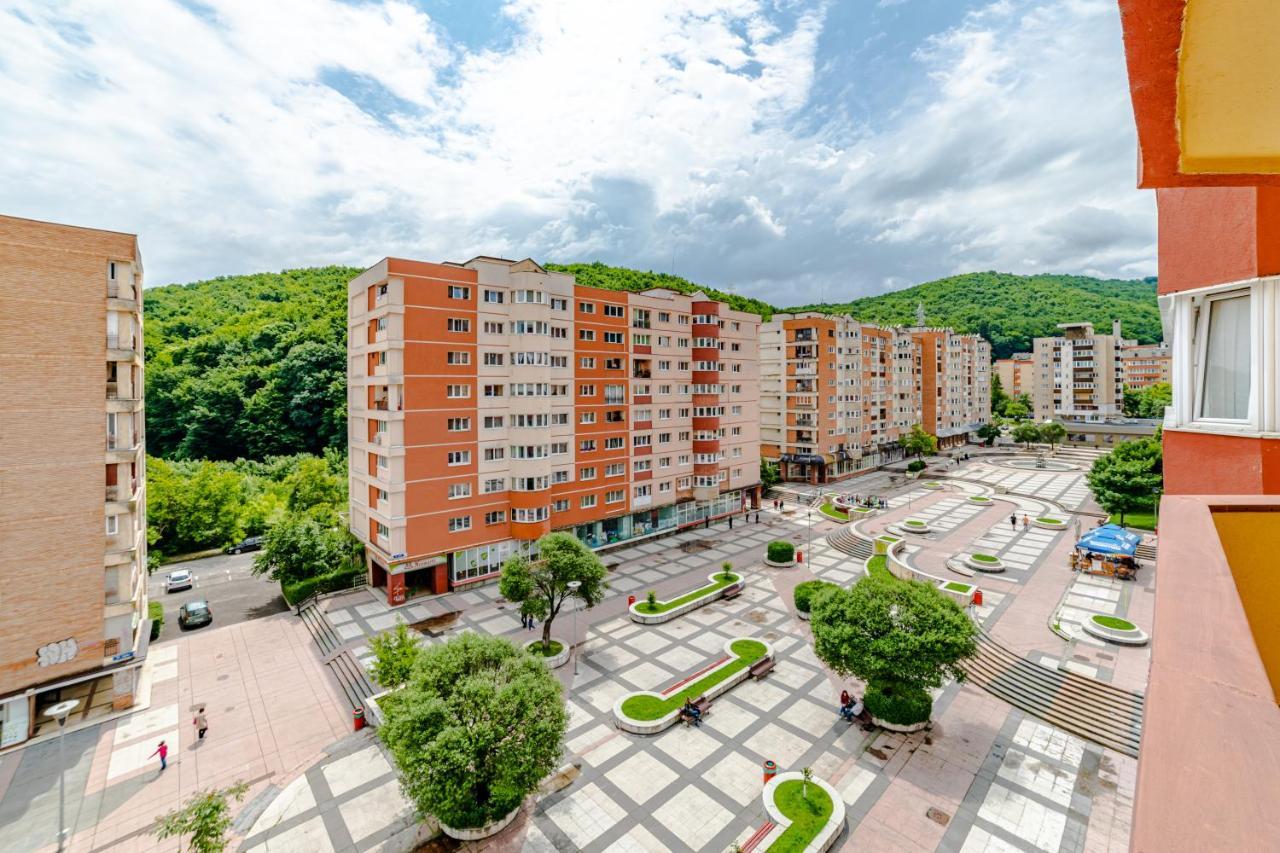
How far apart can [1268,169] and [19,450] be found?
3300 cm

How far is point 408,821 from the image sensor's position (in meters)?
17.8

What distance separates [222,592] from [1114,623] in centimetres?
5350

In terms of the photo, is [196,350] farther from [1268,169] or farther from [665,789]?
[1268,169]

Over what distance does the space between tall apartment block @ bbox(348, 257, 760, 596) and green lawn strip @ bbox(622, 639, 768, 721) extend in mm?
15757

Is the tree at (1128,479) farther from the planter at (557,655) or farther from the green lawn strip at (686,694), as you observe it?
the planter at (557,655)

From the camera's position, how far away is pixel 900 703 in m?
21.5

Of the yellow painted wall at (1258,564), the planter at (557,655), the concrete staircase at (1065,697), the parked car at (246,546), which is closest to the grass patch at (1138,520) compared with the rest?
the concrete staircase at (1065,697)

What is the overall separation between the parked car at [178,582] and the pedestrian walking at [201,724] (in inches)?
761

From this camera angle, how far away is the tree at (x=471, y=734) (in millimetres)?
15281

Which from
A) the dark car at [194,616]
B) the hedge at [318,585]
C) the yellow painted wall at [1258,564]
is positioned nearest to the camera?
the yellow painted wall at [1258,564]

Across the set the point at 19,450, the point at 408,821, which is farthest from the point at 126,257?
the point at 408,821

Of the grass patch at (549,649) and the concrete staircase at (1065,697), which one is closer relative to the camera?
the concrete staircase at (1065,697)

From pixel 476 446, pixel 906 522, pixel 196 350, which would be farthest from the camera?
pixel 196 350

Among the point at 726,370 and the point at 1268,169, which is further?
the point at 726,370
